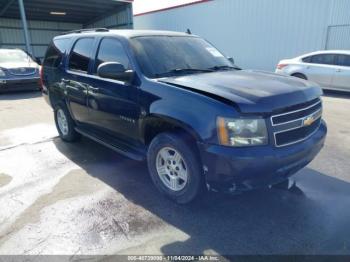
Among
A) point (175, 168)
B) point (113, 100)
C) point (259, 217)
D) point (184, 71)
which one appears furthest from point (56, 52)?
point (259, 217)

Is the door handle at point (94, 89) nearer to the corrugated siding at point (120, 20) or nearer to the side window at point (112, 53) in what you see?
the side window at point (112, 53)

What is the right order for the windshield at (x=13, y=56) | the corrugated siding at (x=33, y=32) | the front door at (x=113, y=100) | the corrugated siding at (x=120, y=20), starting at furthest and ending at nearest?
the corrugated siding at (x=33, y=32)
the corrugated siding at (x=120, y=20)
the windshield at (x=13, y=56)
the front door at (x=113, y=100)

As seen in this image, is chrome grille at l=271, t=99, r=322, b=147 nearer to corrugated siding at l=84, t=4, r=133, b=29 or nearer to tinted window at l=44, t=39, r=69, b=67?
tinted window at l=44, t=39, r=69, b=67

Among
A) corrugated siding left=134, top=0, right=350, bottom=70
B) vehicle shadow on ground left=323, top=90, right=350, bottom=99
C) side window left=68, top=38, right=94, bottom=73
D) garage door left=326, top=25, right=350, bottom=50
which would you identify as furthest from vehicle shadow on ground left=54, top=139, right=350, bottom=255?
corrugated siding left=134, top=0, right=350, bottom=70

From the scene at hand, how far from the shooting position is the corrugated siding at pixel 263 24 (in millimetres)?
13594

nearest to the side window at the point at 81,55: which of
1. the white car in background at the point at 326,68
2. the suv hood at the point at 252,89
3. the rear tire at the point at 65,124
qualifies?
the rear tire at the point at 65,124

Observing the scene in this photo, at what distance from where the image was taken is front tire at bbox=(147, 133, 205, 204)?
2.96 metres

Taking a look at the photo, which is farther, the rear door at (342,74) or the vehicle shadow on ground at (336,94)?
the vehicle shadow on ground at (336,94)

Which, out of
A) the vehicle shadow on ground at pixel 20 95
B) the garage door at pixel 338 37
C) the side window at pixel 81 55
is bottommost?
the vehicle shadow on ground at pixel 20 95

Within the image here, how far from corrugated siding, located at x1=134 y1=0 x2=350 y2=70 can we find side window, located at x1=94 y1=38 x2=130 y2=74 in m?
12.6

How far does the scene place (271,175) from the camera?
2756mm

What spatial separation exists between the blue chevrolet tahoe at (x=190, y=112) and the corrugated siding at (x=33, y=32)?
23166 mm

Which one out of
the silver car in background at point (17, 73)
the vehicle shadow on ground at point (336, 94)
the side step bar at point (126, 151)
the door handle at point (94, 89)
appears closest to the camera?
the side step bar at point (126, 151)

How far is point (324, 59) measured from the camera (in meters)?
10.1
